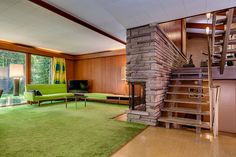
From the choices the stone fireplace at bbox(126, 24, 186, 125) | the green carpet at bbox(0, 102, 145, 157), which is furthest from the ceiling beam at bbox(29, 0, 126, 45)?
the green carpet at bbox(0, 102, 145, 157)

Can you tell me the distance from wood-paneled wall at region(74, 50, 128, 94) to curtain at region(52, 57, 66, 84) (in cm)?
95

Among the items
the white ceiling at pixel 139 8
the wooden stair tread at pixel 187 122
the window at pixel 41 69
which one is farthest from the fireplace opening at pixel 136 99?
the window at pixel 41 69

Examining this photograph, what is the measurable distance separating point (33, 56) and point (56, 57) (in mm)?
1070

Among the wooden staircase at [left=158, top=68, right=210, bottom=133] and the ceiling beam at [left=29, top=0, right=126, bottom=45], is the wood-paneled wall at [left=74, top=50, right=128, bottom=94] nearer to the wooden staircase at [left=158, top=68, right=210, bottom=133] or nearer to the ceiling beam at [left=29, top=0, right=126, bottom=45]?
the ceiling beam at [left=29, top=0, right=126, bottom=45]

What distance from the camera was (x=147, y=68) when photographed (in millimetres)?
3518

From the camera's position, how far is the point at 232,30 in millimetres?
2996

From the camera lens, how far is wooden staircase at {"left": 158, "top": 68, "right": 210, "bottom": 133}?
3.20 m

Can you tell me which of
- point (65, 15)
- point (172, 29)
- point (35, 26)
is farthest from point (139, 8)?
point (35, 26)

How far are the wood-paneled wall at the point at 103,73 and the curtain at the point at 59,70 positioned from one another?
95cm

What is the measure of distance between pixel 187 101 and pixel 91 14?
116 inches

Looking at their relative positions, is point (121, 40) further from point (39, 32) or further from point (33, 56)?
point (33, 56)

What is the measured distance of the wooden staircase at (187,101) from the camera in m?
3.20

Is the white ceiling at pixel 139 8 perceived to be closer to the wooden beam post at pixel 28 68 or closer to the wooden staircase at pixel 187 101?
the wooden staircase at pixel 187 101

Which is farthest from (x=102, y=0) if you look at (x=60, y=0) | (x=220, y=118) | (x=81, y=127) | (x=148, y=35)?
(x=220, y=118)
